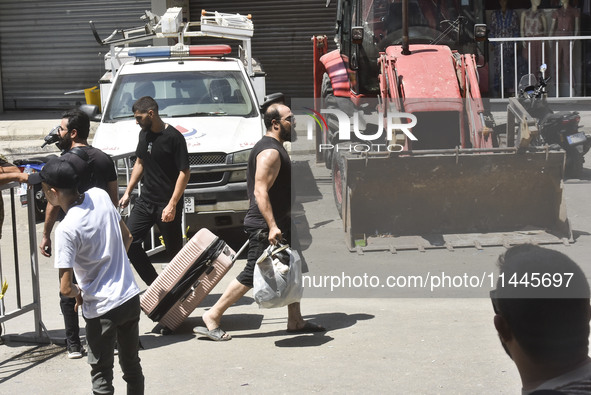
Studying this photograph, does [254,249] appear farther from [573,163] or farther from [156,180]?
[573,163]

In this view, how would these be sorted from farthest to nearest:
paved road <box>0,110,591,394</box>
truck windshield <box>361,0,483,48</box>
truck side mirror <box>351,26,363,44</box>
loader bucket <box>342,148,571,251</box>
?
truck windshield <box>361,0,483,48</box> → truck side mirror <box>351,26,363,44</box> → loader bucket <box>342,148,571,251</box> → paved road <box>0,110,591,394</box>

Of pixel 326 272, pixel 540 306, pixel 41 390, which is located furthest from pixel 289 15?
pixel 540 306

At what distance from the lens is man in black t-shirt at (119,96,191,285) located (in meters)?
7.21

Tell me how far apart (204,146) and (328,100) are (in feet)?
12.9

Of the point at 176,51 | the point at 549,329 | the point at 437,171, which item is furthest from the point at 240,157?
the point at 549,329

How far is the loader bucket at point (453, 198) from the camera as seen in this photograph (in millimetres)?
8578

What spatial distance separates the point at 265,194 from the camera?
21.0 feet

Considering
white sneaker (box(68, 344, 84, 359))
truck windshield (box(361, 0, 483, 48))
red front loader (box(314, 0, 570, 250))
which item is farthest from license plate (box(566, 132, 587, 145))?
white sneaker (box(68, 344, 84, 359))

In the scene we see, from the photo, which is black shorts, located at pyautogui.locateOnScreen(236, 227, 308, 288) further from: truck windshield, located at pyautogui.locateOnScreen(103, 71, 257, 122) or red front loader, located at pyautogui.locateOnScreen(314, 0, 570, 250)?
truck windshield, located at pyautogui.locateOnScreen(103, 71, 257, 122)

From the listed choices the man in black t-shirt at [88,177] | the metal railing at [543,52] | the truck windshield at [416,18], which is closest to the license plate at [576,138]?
the truck windshield at [416,18]

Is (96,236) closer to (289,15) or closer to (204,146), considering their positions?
(204,146)

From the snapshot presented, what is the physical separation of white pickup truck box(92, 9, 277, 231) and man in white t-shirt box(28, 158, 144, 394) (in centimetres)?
403

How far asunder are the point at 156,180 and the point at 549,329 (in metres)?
5.39

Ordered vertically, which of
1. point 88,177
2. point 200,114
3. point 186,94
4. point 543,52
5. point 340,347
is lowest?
point 340,347
